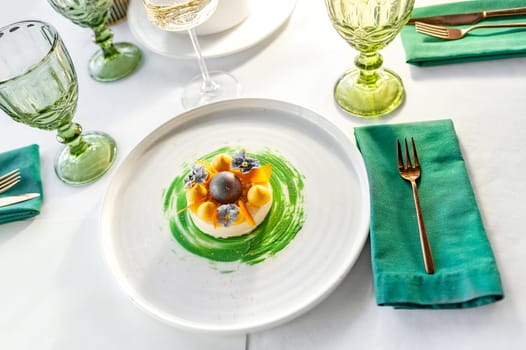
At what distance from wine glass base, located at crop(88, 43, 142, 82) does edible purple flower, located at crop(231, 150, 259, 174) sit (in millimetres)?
343

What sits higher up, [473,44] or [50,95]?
[50,95]

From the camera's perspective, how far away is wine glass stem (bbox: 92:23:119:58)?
2.81 ft

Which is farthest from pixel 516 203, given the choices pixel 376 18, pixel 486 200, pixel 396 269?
pixel 376 18

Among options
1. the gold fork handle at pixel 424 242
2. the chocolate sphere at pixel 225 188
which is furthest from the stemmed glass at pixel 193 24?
the gold fork handle at pixel 424 242

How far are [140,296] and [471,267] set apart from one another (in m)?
0.35

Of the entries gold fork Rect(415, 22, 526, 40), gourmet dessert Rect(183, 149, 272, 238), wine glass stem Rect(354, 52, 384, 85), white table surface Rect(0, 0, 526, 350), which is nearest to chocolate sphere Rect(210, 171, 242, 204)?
gourmet dessert Rect(183, 149, 272, 238)

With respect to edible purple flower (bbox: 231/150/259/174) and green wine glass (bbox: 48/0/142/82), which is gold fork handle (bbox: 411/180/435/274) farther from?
green wine glass (bbox: 48/0/142/82)

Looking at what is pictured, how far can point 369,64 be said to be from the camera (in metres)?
0.71

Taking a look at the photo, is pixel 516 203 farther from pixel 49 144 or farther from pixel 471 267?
pixel 49 144

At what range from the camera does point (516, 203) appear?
0.58 m

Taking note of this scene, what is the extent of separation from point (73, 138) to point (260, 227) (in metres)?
0.32

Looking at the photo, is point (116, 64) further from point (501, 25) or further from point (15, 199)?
Answer: point (501, 25)

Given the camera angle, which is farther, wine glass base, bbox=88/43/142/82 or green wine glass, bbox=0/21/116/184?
wine glass base, bbox=88/43/142/82

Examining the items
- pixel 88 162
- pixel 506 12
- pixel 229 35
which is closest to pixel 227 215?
pixel 88 162
